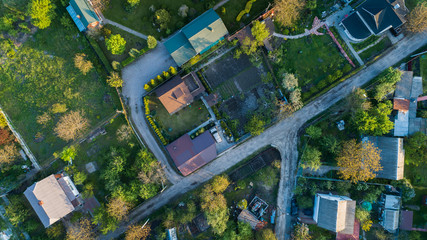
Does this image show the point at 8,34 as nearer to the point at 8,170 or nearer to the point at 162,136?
the point at 8,170

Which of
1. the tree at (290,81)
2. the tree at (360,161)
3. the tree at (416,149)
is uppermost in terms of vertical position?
the tree at (290,81)

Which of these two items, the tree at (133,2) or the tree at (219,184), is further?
the tree at (133,2)

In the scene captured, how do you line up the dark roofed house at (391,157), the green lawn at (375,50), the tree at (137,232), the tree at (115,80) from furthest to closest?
the green lawn at (375,50)
the tree at (115,80)
the tree at (137,232)
the dark roofed house at (391,157)

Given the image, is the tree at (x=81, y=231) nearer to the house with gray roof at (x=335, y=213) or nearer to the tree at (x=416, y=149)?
the house with gray roof at (x=335, y=213)

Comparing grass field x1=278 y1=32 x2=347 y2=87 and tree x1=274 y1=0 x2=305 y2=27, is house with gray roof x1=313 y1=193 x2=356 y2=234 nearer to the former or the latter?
grass field x1=278 y1=32 x2=347 y2=87

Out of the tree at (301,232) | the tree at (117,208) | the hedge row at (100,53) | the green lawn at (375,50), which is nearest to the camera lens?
the tree at (117,208)

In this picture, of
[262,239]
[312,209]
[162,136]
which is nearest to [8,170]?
[162,136]

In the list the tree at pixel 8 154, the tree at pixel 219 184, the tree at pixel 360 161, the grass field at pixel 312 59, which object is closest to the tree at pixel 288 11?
the grass field at pixel 312 59
